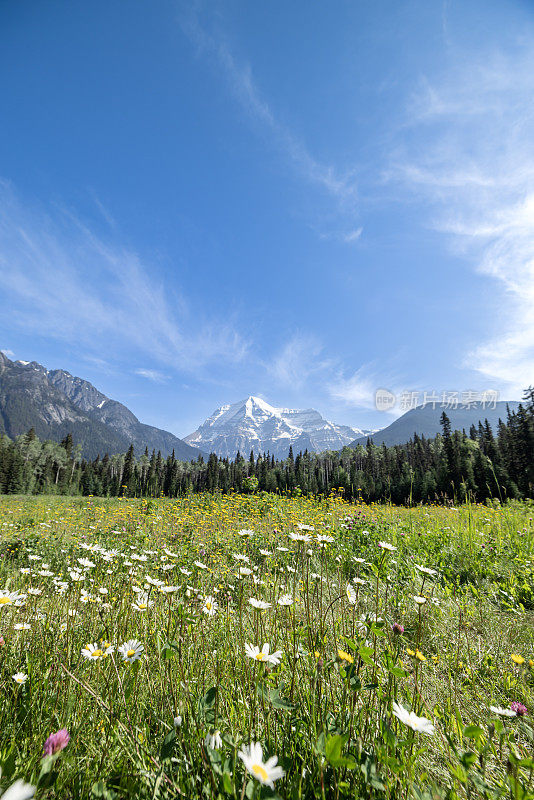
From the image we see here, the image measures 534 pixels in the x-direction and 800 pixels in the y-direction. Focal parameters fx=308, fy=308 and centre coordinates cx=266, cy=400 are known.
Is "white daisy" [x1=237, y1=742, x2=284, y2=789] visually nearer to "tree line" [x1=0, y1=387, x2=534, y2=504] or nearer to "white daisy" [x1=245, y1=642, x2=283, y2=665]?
"white daisy" [x1=245, y1=642, x2=283, y2=665]

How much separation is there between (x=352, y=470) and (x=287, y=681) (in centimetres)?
8179

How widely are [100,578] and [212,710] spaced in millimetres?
Answer: 3081

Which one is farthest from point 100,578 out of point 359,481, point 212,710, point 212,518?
point 359,481

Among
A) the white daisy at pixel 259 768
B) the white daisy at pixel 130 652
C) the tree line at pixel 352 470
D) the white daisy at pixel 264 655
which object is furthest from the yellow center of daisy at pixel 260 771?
the tree line at pixel 352 470

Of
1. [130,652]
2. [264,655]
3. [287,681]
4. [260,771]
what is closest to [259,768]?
[260,771]

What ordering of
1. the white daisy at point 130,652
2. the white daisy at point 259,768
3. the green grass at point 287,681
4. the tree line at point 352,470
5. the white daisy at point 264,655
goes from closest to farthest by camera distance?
the white daisy at point 259,768
the green grass at point 287,681
the white daisy at point 264,655
the white daisy at point 130,652
the tree line at point 352,470

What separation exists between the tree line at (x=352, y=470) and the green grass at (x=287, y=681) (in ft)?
26.4

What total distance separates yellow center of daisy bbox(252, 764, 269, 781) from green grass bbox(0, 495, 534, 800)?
1 cm

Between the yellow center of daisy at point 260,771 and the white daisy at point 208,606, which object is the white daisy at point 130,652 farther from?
the yellow center of daisy at point 260,771

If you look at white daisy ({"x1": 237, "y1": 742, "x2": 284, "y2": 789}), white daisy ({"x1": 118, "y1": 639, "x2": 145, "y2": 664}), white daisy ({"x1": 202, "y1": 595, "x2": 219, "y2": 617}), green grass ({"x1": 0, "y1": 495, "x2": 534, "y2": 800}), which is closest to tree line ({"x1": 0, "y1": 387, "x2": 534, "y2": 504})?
green grass ({"x1": 0, "y1": 495, "x2": 534, "y2": 800})

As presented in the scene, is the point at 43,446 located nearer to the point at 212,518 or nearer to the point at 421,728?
the point at 212,518

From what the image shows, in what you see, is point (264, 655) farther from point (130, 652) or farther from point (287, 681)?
point (287, 681)

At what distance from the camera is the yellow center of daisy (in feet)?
2.97

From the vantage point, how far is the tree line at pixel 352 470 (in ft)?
121
